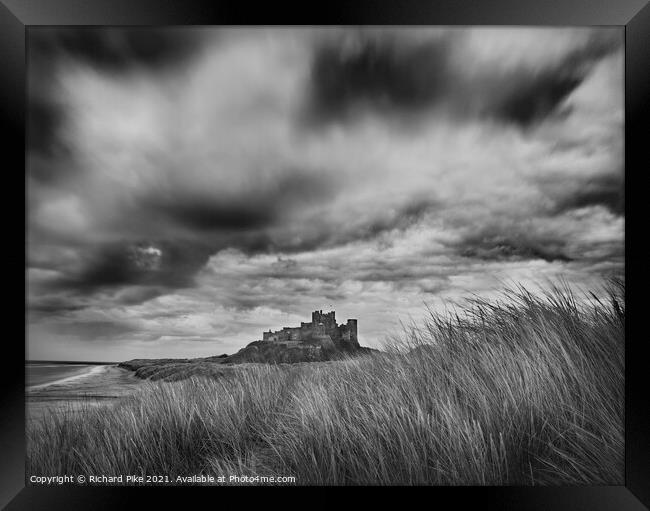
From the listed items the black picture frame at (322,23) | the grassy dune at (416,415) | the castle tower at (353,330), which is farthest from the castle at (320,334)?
the black picture frame at (322,23)

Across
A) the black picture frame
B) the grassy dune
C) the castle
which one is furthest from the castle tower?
the black picture frame

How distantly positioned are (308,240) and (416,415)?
3.67ft

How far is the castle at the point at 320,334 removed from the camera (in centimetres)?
230

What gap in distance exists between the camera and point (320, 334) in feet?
7.66

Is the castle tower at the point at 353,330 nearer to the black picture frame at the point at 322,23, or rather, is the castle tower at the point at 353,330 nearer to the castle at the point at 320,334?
the castle at the point at 320,334

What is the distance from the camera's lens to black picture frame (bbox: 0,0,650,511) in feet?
6.57

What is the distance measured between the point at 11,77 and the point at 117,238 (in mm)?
1026

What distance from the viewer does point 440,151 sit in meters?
2.18

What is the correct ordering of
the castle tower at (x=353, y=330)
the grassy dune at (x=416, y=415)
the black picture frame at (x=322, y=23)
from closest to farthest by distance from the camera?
the grassy dune at (x=416, y=415) < the black picture frame at (x=322, y=23) < the castle tower at (x=353, y=330)

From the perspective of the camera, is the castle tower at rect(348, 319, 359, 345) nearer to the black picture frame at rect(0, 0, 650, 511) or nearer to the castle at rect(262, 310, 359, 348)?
the castle at rect(262, 310, 359, 348)

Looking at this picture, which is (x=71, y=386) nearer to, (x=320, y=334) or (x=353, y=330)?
(x=320, y=334)

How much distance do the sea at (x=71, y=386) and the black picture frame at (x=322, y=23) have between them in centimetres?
6

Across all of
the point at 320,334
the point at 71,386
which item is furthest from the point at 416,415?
the point at 71,386

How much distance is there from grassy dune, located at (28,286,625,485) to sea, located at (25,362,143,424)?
2.6 inches
